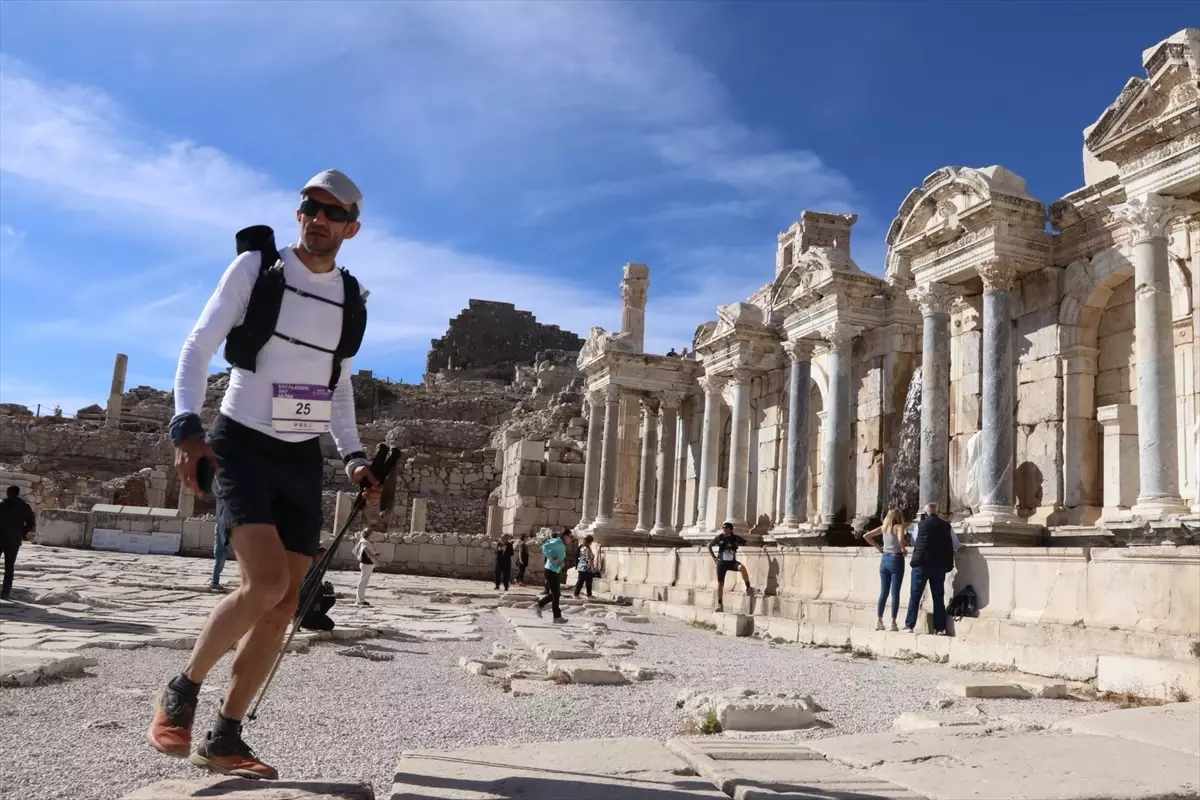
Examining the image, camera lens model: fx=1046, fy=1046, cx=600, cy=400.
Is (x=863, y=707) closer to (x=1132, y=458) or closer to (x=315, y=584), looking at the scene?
(x=315, y=584)

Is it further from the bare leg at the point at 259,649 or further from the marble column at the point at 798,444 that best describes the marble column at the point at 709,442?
the bare leg at the point at 259,649

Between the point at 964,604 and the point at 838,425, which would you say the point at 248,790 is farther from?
the point at 838,425

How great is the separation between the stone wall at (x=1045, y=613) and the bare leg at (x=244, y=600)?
20.7 feet

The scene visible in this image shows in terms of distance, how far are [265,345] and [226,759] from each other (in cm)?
129

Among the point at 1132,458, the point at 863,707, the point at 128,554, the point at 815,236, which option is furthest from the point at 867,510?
the point at 128,554

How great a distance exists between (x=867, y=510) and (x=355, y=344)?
47.1ft

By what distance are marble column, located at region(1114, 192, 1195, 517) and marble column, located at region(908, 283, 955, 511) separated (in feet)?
10.6

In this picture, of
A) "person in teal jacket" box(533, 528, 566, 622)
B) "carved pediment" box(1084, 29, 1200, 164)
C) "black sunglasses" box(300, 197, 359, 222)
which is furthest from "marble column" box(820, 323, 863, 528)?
"black sunglasses" box(300, 197, 359, 222)

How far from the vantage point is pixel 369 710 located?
18.7 feet

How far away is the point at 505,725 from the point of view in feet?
17.5

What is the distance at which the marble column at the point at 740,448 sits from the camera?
66.3 ft

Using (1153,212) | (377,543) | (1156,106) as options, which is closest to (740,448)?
(1153,212)

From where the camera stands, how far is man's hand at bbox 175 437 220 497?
118 inches

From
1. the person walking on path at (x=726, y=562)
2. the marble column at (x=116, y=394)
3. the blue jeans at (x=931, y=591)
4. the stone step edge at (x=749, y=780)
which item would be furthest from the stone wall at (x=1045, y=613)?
the marble column at (x=116, y=394)
